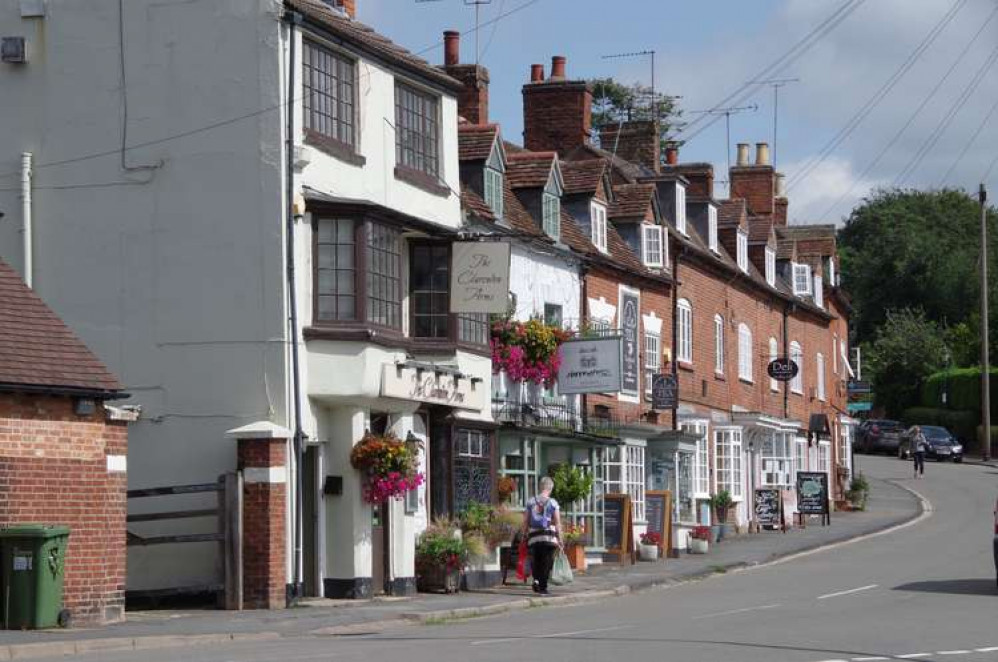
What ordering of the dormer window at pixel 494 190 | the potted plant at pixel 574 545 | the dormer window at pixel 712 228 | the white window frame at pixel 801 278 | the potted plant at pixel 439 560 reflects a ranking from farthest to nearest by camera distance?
the white window frame at pixel 801 278 < the dormer window at pixel 712 228 < the dormer window at pixel 494 190 < the potted plant at pixel 574 545 < the potted plant at pixel 439 560

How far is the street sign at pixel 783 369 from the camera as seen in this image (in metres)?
51.8

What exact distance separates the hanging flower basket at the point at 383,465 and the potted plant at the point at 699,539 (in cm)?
1462

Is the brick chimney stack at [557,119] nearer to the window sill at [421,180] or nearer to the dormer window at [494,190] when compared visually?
the dormer window at [494,190]

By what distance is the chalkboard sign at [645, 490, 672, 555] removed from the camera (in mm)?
39156

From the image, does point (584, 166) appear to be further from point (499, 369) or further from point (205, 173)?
point (205, 173)

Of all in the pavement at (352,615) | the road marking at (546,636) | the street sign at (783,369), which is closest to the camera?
the road marking at (546,636)

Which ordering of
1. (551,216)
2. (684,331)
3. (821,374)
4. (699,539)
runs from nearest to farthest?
(551,216) < (699,539) < (684,331) < (821,374)

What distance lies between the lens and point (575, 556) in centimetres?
3412

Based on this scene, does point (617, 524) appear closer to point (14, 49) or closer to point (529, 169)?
point (529, 169)

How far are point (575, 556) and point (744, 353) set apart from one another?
18652mm

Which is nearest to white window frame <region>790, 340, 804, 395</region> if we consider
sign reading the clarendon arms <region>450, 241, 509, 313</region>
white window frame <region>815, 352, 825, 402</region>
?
white window frame <region>815, 352, 825, 402</region>

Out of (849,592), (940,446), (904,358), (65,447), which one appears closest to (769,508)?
(849,592)

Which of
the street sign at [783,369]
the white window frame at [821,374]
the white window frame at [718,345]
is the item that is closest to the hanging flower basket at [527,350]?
the white window frame at [718,345]

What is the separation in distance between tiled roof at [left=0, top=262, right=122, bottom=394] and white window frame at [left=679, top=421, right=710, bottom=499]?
76.7 ft
